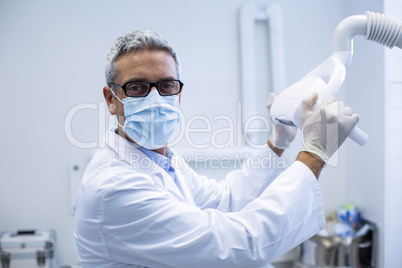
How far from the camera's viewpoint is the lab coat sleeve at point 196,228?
33.0 inches

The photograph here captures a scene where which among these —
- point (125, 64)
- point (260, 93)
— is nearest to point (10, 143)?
point (125, 64)

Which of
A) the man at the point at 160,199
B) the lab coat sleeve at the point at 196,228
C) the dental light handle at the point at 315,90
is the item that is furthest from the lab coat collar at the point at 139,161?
the dental light handle at the point at 315,90

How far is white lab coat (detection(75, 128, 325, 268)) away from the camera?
33.0 inches

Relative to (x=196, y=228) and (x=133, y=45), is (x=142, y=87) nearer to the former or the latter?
(x=133, y=45)

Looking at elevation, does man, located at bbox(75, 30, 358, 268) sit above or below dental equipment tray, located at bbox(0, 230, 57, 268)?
above

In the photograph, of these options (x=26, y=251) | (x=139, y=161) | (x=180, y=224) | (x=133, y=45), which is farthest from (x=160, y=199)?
(x=26, y=251)

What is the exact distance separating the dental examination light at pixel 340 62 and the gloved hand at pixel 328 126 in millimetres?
51

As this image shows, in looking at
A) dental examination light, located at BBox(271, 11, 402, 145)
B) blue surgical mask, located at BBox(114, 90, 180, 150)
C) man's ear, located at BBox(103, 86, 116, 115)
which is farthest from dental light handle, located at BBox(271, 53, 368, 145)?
man's ear, located at BBox(103, 86, 116, 115)

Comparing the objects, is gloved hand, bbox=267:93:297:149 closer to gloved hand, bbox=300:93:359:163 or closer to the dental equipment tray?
gloved hand, bbox=300:93:359:163

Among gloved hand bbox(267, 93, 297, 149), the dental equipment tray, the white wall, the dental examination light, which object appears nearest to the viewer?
the dental examination light

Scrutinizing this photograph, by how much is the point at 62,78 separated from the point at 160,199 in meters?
1.27

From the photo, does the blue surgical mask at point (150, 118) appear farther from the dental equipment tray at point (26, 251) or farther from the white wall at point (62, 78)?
the dental equipment tray at point (26, 251)

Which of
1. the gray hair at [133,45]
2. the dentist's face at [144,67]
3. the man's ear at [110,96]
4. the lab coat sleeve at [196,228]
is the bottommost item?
the lab coat sleeve at [196,228]

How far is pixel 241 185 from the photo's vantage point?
132cm
